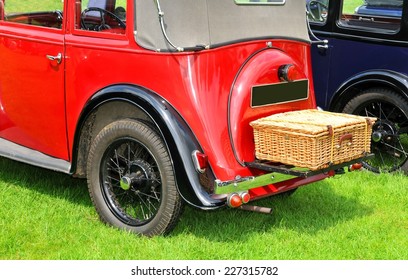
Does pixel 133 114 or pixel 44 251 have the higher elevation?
pixel 133 114

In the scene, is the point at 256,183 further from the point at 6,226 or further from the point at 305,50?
the point at 6,226

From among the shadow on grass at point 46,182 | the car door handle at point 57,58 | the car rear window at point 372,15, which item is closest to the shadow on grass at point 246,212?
the shadow on grass at point 46,182

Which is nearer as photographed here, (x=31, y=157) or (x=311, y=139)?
(x=311, y=139)

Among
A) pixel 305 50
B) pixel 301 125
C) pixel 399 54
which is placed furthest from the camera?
pixel 399 54

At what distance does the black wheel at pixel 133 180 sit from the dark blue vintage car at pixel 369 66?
2555 millimetres

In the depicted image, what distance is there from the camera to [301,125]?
4.48m

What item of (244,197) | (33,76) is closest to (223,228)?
(244,197)

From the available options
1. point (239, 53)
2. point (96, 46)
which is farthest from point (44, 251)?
point (239, 53)

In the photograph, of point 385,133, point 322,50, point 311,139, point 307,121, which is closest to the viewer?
point 311,139

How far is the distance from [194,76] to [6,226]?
1.79 metres

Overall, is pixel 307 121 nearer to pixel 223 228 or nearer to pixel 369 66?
pixel 223 228

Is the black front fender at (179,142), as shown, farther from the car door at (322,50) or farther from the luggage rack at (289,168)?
the car door at (322,50)

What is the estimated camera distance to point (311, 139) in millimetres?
4336

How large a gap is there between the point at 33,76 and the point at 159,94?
48.6 inches
